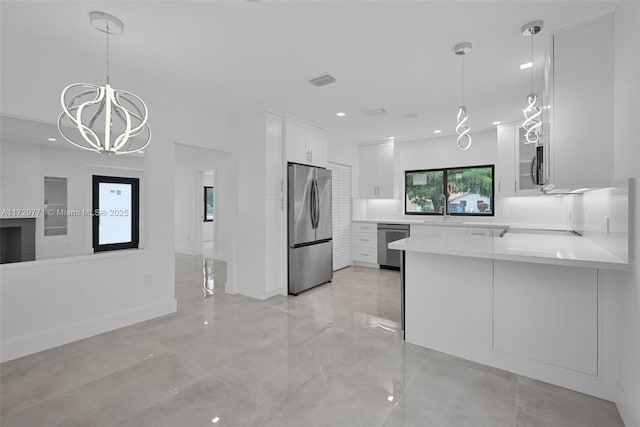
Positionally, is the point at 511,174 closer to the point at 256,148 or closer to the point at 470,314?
the point at 470,314

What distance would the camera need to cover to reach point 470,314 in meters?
2.50

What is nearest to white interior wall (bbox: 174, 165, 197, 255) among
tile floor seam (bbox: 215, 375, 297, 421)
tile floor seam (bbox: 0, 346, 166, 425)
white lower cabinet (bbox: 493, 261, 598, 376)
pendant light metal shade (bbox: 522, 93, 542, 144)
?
tile floor seam (bbox: 0, 346, 166, 425)

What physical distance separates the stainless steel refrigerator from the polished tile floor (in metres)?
1.21

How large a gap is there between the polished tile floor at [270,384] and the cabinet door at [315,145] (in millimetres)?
2603

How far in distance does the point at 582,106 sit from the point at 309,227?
131 inches

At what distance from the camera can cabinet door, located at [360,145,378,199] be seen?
6.48 m

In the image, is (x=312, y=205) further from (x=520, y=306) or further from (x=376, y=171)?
(x=520, y=306)

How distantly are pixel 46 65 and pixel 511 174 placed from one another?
235 inches

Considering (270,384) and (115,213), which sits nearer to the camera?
(270,384)

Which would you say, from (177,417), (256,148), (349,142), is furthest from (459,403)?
(349,142)

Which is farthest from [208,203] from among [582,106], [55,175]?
[582,106]

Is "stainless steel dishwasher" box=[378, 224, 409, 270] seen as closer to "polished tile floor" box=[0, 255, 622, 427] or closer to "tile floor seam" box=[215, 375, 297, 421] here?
"polished tile floor" box=[0, 255, 622, 427]

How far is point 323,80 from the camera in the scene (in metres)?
3.21

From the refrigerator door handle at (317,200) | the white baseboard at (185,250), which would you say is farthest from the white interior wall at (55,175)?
the white baseboard at (185,250)
